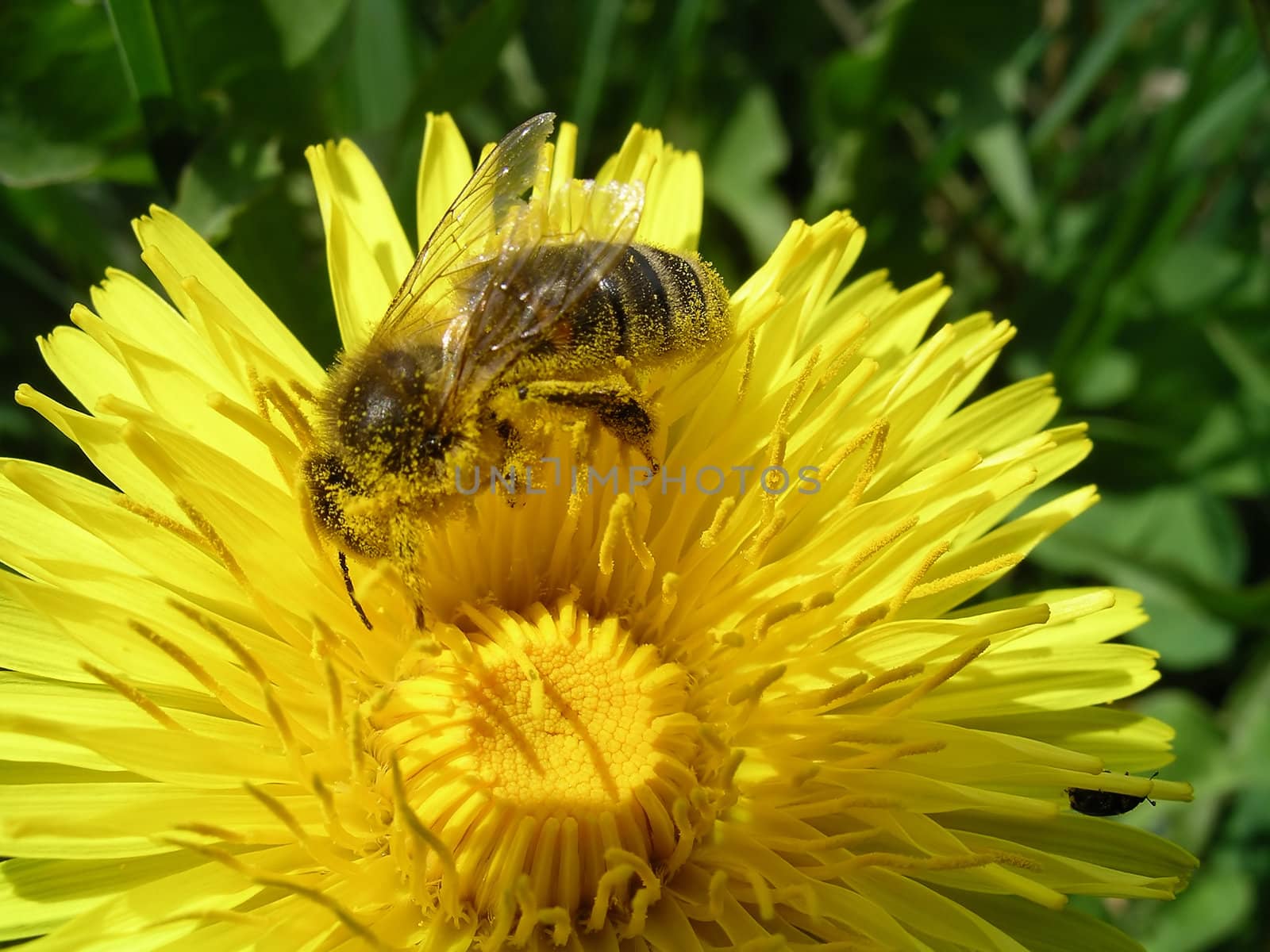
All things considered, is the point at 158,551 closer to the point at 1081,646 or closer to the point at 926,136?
the point at 1081,646

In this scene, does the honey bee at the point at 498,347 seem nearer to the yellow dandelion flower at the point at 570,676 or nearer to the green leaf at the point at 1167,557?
the yellow dandelion flower at the point at 570,676

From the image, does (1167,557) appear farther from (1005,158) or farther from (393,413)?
(393,413)

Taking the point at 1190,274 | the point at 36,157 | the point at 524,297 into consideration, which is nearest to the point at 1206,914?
the point at 1190,274

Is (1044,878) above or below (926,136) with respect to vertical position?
below

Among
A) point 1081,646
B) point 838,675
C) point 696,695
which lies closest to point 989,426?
point 1081,646

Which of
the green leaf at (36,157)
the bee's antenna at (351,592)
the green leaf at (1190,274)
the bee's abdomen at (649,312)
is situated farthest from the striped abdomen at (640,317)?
the green leaf at (1190,274)

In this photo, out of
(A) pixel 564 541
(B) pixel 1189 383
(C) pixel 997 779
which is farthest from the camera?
(B) pixel 1189 383

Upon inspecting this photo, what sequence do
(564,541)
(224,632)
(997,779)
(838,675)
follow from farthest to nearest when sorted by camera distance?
(564,541)
(838,675)
(997,779)
(224,632)

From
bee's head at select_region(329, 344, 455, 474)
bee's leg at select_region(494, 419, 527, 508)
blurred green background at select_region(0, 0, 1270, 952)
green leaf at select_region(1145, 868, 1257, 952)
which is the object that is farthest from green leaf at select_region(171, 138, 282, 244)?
green leaf at select_region(1145, 868, 1257, 952)
